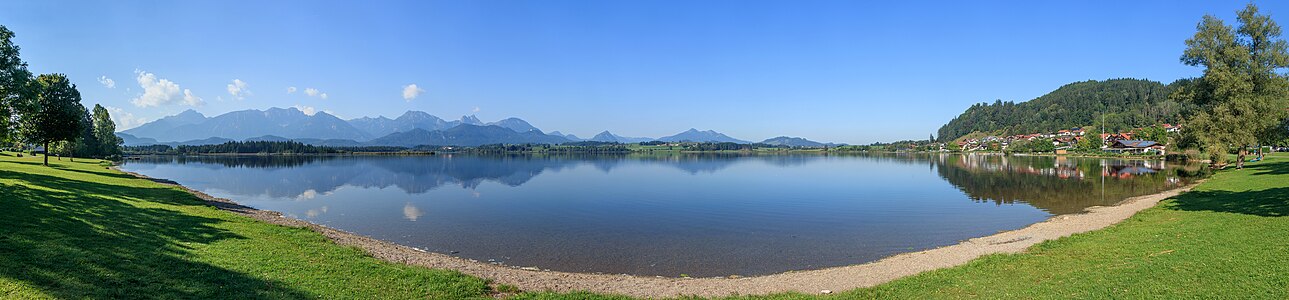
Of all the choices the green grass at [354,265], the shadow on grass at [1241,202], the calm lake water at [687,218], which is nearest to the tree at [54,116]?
the calm lake water at [687,218]

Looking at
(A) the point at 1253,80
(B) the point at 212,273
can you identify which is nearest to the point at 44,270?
(B) the point at 212,273

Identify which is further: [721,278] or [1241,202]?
[1241,202]

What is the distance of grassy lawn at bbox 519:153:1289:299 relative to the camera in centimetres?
1070

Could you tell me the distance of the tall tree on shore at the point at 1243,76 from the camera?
40656 millimetres

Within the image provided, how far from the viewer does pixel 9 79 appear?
29609 mm

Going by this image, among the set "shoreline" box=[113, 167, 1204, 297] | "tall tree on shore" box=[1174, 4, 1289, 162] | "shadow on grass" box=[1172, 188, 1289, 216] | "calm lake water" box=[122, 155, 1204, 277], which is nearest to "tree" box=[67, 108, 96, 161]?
"calm lake water" box=[122, 155, 1204, 277]

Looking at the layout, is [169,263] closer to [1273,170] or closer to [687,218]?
[687,218]

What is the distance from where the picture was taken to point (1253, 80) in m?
42.3

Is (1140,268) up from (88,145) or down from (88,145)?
down

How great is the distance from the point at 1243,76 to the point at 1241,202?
27252mm

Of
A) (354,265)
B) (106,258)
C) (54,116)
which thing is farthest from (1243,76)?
(54,116)

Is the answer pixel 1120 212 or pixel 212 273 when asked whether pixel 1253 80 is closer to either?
pixel 1120 212

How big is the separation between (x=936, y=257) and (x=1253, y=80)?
45.1 metres

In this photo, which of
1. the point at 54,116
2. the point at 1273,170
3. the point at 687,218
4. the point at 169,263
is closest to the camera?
the point at 169,263
